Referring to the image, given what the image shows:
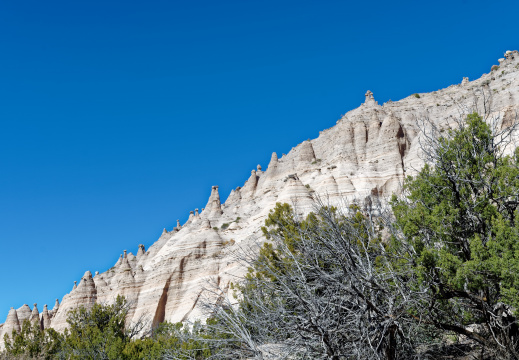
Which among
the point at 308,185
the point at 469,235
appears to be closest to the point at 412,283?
the point at 469,235

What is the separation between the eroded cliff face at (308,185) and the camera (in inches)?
1583

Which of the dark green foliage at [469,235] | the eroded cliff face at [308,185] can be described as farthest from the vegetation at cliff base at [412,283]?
the eroded cliff face at [308,185]

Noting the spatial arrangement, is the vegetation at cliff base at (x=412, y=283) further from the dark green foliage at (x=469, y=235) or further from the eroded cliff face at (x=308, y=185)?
the eroded cliff face at (x=308, y=185)

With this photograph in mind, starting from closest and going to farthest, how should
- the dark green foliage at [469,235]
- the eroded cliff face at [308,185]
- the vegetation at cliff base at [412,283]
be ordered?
the vegetation at cliff base at [412,283] < the dark green foliage at [469,235] < the eroded cliff face at [308,185]

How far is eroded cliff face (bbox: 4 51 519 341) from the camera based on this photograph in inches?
1583

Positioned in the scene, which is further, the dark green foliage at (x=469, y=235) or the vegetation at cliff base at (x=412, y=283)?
the dark green foliage at (x=469, y=235)

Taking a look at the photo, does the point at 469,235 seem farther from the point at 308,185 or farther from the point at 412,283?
the point at 308,185

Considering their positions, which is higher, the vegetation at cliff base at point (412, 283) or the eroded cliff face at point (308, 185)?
the eroded cliff face at point (308, 185)

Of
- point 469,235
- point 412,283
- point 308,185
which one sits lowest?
point 412,283

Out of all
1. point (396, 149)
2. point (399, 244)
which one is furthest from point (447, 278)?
point (396, 149)

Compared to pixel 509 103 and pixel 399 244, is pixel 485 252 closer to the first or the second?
pixel 399 244

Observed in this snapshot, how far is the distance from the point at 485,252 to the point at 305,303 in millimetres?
4186

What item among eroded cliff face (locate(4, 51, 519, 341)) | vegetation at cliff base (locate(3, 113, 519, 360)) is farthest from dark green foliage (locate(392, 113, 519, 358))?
eroded cliff face (locate(4, 51, 519, 341))

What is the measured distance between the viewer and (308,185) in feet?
144
